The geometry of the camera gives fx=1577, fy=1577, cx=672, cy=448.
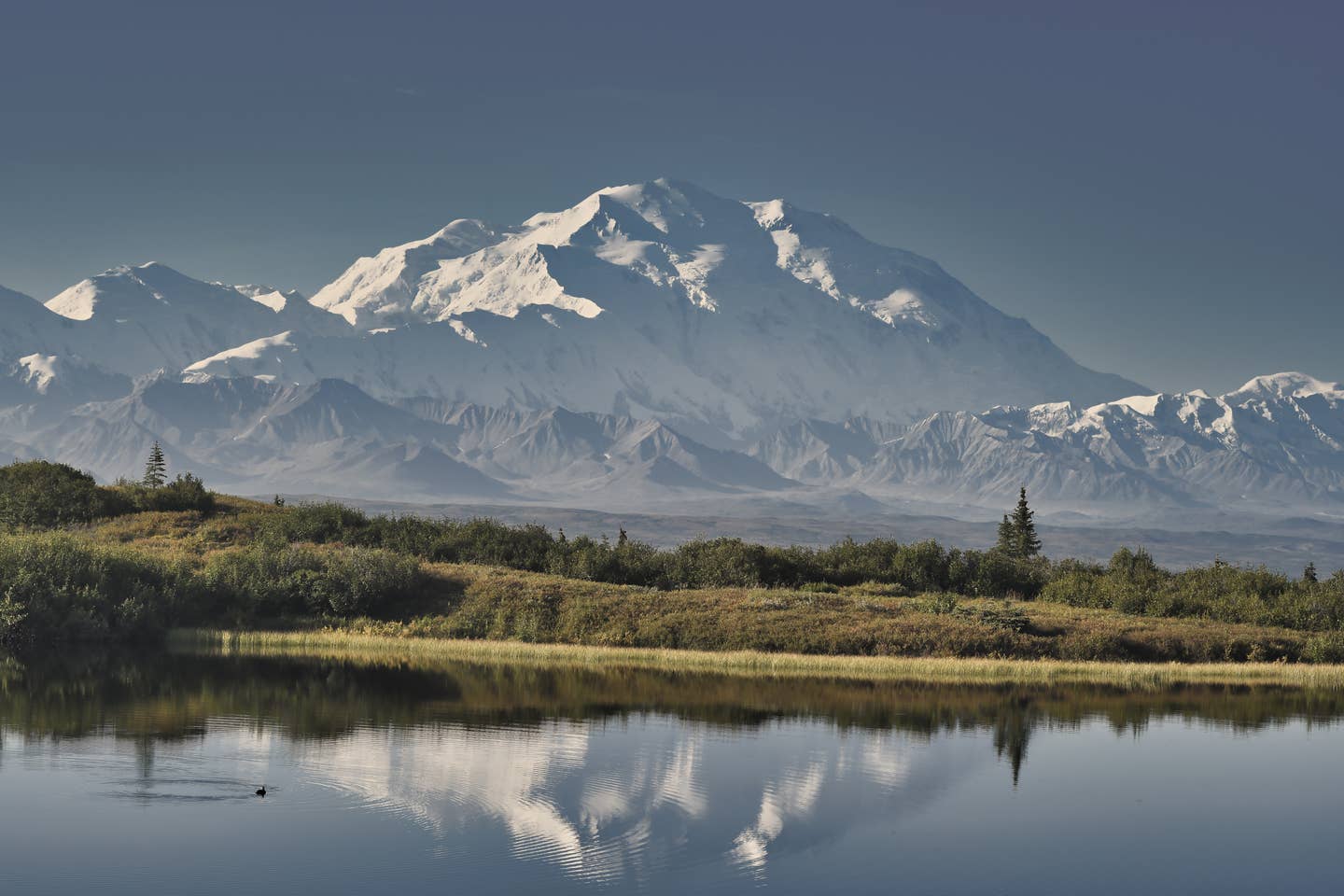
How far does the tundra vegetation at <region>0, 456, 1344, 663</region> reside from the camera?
81.1 meters

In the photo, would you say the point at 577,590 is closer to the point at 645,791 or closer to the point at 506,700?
the point at 506,700

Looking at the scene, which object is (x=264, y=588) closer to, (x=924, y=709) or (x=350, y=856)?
(x=924, y=709)

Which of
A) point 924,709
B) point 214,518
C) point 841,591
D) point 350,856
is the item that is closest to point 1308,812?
point 924,709

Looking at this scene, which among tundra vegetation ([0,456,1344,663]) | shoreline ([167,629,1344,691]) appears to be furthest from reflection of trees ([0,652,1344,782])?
tundra vegetation ([0,456,1344,663])

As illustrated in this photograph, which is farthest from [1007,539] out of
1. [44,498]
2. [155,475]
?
[44,498]

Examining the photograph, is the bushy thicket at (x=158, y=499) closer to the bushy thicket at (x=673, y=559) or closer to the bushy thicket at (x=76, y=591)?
the bushy thicket at (x=673, y=559)

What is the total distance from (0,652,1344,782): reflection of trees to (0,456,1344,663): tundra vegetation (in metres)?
10.5

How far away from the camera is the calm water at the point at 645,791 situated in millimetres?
34062

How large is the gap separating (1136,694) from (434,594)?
42208 millimetres

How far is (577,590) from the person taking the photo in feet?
299

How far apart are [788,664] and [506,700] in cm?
1964

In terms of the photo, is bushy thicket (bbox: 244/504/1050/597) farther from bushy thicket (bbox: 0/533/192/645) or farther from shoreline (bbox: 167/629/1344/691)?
shoreline (bbox: 167/629/1344/691)

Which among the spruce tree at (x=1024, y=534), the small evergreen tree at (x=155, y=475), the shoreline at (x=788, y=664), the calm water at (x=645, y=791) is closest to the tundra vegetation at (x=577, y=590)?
the shoreline at (x=788, y=664)

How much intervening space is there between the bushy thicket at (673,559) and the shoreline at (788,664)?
822 inches
